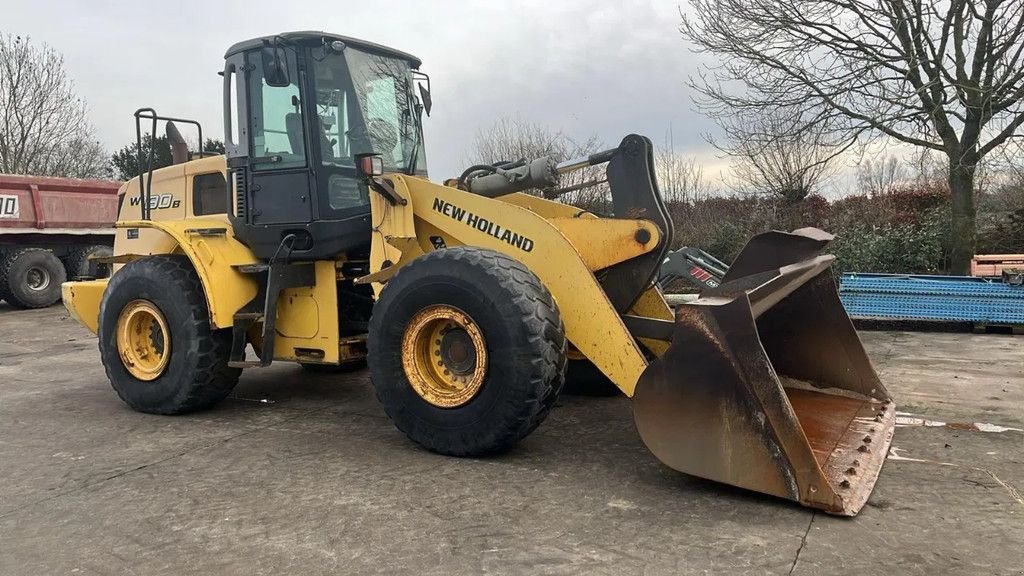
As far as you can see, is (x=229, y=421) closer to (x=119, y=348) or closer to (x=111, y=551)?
(x=119, y=348)

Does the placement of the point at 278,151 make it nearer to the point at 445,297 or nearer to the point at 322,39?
the point at 322,39

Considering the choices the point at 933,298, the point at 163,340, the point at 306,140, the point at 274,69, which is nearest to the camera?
the point at 274,69

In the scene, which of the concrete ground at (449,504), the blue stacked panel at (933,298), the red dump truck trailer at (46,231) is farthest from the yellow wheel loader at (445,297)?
the red dump truck trailer at (46,231)

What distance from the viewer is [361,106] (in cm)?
546

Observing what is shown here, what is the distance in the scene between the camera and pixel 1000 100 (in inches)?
438

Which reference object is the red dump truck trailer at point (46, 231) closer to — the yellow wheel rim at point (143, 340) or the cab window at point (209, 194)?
the cab window at point (209, 194)

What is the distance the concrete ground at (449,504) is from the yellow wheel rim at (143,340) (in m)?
0.38

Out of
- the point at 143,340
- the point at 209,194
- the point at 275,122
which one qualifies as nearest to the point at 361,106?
the point at 275,122

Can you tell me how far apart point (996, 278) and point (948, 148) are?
3.05m

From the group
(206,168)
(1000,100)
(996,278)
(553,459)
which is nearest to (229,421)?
(206,168)

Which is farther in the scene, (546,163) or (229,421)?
(229,421)

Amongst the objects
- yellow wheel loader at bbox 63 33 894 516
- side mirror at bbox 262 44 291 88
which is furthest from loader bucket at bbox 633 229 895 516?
side mirror at bbox 262 44 291 88

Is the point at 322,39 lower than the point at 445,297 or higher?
higher

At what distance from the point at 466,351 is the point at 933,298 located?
7977mm
